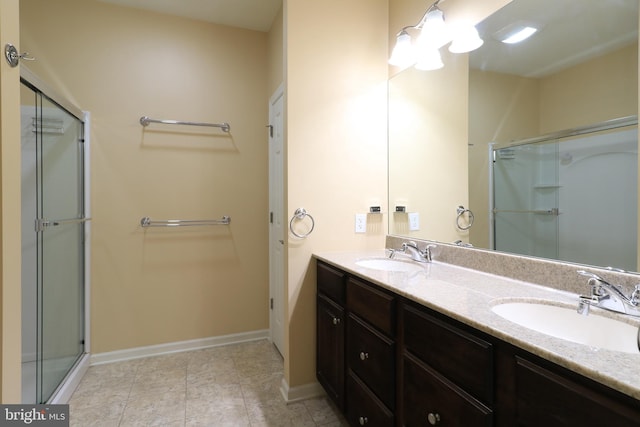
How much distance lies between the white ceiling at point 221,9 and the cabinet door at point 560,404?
269 cm

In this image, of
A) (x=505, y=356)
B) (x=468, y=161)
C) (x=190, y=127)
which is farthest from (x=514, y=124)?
(x=190, y=127)

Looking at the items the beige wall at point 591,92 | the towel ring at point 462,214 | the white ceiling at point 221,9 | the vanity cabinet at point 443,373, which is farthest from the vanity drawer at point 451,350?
the white ceiling at point 221,9

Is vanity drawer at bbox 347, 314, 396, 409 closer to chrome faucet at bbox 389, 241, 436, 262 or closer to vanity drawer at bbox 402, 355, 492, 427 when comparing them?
vanity drawer at bbox 402, 355, 492, 427

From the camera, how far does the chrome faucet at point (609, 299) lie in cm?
86

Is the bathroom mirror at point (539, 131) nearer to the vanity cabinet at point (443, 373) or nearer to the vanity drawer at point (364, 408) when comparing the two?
the vanity cabinet at point (443, 373)

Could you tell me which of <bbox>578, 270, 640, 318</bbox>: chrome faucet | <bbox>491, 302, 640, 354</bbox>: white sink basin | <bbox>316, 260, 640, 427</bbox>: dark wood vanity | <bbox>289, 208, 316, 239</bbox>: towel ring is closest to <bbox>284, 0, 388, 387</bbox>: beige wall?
<bbox>289, 208, 316, 239</bbox>: towel ring

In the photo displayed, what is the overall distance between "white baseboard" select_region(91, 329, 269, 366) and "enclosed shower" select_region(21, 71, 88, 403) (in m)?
0.15

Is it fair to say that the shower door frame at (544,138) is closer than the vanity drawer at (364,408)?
Yes

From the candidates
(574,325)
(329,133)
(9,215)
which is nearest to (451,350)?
(574,325)

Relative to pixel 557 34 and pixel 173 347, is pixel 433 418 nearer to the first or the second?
pixel 557 34

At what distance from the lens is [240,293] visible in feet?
9.06

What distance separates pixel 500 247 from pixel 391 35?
1.54 metres

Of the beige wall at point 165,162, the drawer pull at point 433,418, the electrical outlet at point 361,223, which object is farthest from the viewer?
the beige wall at point 165,162

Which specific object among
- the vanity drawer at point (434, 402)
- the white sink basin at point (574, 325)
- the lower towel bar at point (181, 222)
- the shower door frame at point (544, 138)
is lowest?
the vanity drawer at point (434, 402)
